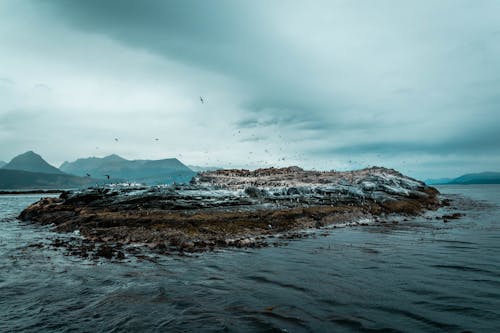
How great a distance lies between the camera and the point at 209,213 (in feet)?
91.3

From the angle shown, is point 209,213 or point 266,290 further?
→ point 209,213

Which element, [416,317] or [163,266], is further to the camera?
[163,266]

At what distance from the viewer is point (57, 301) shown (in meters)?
10.9

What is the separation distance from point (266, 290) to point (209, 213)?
1676 cm

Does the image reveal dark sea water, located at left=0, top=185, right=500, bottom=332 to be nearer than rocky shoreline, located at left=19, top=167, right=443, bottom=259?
Yes

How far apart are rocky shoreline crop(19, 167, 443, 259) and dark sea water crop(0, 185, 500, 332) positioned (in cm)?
336

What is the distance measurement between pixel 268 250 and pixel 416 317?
10482mm

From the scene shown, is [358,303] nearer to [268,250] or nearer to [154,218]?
[268,250]

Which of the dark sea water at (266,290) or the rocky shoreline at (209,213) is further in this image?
the rocky shoreline at (209,213)

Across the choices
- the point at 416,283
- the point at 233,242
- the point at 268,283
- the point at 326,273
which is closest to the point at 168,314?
the point at 268,283

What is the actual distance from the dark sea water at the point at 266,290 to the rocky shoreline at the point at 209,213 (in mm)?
3363

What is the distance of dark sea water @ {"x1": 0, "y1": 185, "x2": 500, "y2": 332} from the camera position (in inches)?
350

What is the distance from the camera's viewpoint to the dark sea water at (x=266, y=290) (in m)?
8.89

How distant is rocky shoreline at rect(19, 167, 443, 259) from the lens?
21516 millimetres
